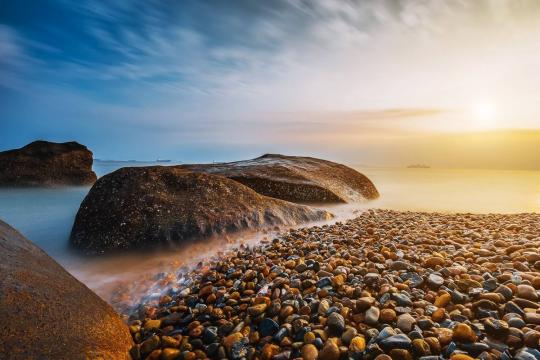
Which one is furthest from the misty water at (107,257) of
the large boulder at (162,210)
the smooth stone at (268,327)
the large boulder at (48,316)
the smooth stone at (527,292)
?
the smooth stone at (527,292)

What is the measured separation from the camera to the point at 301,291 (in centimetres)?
269

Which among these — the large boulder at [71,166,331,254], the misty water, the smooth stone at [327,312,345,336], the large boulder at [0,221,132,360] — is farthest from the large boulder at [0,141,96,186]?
the smooth stone at [327,312,345,336]

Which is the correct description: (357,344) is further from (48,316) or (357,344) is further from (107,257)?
(107,257)

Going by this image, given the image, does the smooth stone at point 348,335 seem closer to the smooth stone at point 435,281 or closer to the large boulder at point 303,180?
the smooth stone at point 435,281

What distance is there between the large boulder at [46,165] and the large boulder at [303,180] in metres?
6.97

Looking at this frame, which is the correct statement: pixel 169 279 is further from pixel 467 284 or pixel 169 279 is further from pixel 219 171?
pixel 219 171

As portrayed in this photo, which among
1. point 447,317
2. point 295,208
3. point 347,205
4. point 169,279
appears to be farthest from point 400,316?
point 347,205

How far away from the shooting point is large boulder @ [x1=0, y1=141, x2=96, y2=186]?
1286 centimetres

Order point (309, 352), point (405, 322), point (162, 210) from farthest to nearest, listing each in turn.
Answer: point (162, 210), point (405, 322), point (309, 352)

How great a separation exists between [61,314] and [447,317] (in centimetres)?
243

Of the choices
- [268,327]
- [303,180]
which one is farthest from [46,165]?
[268,327]

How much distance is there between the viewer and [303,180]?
28.8ft

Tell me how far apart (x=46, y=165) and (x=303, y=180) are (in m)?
11.4

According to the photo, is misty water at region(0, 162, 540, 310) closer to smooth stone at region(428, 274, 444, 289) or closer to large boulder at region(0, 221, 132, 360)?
large boulder at region(0, 221, 132, 360)
